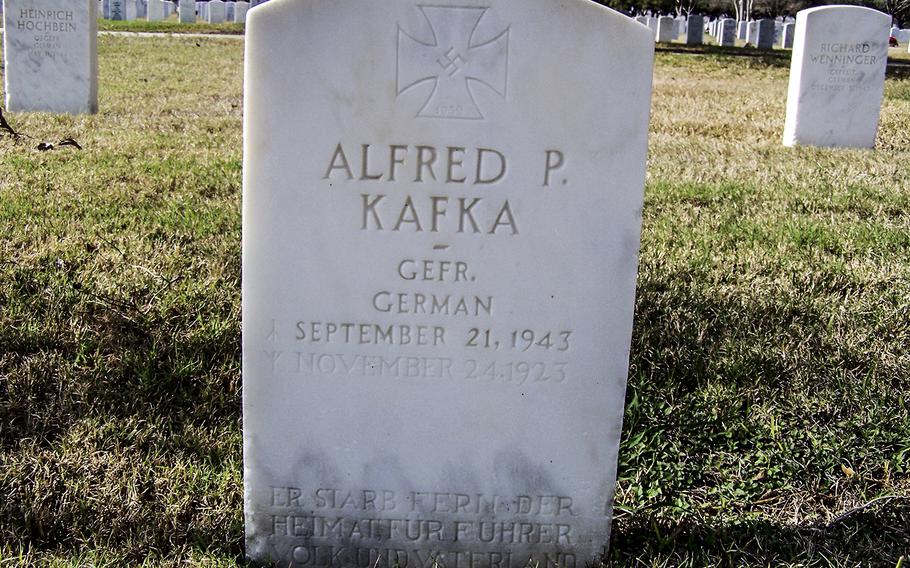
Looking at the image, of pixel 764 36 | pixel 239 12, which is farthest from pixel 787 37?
pixel 239 12

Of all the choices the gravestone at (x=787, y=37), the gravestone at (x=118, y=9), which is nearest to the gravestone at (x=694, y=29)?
the gravestone at (x=787, y=37)

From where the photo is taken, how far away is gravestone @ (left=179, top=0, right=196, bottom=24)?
82.8 ft

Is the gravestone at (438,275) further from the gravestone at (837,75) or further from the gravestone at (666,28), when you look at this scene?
the gravestone at (666,28)

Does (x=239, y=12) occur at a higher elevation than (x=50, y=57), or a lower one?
higher

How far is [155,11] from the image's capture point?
26.5m

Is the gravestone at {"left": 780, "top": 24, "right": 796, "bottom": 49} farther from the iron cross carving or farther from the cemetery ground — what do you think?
the iron cross carving

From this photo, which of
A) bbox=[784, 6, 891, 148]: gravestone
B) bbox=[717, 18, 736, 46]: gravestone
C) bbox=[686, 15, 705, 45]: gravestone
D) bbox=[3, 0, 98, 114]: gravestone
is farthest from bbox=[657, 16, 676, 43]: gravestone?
bbox=[3, 0, 98, 114]: gravestone

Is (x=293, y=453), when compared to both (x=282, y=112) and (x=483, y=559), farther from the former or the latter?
(x=282, y=112)

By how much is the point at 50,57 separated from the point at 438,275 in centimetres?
764

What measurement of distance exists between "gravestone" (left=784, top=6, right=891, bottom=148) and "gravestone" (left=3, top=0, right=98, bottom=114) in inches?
240

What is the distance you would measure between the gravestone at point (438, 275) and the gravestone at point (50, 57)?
7.25m

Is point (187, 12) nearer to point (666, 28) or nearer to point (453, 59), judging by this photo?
point (666, 28)

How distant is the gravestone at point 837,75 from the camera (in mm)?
8125

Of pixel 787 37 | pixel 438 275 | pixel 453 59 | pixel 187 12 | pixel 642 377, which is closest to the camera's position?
pixel 453 59
